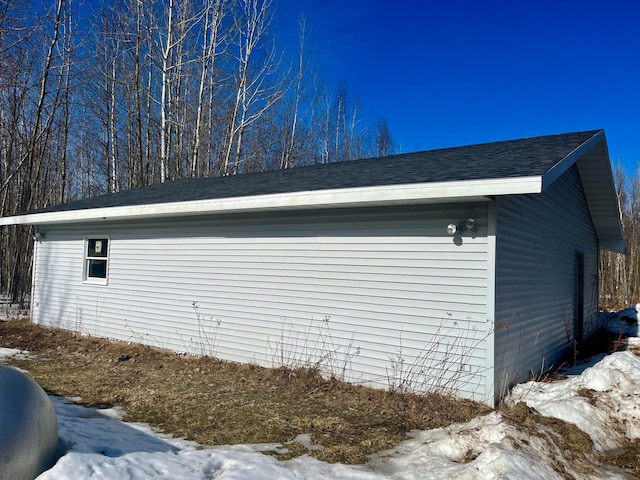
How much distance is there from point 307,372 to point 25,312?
9891 mm

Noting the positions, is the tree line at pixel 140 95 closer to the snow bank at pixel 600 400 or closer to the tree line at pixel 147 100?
the tree line at pixel 147 100

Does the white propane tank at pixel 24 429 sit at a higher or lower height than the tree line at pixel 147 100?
lower

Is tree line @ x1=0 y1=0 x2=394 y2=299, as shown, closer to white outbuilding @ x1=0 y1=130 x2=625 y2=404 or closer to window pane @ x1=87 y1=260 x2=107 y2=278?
window pane @ x1=87 y1=260 x2=107 y2=278

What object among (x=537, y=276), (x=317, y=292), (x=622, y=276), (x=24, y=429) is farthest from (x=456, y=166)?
(x=622, y=276)

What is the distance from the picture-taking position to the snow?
10.9ft

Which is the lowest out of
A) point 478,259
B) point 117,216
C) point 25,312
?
point 25,312

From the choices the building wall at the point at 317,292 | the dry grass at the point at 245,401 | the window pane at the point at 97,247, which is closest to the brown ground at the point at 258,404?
the dry grass at the point at 245,401

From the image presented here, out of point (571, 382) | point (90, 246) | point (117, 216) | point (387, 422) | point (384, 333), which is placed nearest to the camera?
point (387, 422)

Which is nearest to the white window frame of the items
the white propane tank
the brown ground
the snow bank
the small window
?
the small window

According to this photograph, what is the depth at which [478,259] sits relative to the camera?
547 cm

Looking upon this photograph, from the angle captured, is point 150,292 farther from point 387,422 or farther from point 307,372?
point 387,422

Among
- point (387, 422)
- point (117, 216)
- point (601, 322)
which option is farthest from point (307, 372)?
point (601, 322)

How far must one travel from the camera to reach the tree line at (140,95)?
1648 cm

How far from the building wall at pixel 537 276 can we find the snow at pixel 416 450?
1035 mm
